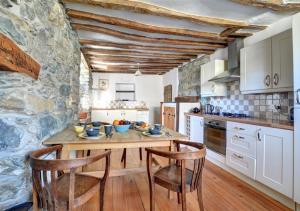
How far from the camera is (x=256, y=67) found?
2.62 metres

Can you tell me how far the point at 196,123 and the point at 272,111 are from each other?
1.45 meters

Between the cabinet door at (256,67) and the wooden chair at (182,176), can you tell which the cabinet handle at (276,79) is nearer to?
the cabinet door at (256,67)

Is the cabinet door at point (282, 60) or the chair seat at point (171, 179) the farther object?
the cabinet door at point (282, 60)

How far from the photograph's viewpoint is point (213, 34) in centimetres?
310

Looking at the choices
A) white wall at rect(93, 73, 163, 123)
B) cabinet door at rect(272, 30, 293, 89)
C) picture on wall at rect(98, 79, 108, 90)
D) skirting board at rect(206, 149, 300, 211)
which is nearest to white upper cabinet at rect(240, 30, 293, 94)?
cabinet door at rect(272, 30, 293, 89)

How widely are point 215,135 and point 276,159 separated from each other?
1.13 m

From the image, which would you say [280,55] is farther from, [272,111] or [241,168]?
[241,168]

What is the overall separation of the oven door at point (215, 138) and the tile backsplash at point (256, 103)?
0.63 meters

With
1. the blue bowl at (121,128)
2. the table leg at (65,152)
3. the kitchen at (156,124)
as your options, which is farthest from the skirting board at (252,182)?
the table leg at (65,152)

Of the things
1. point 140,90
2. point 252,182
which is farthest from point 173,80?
point 252,182

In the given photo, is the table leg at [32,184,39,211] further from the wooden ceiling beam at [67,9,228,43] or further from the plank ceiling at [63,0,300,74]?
the wooden ceiling beam at [67,9,228,43]

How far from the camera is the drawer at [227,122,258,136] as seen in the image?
7.50 feet

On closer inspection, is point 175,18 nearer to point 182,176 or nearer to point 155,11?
point 155,11

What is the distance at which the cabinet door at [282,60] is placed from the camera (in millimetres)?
2148
